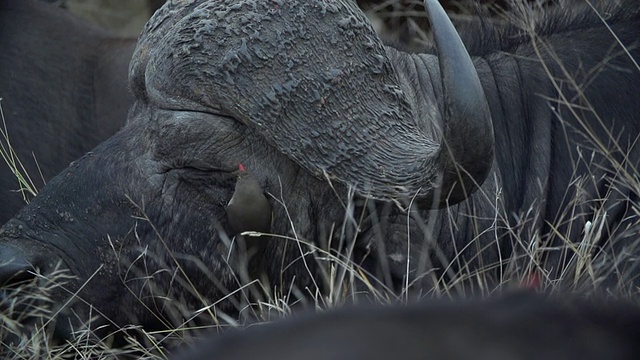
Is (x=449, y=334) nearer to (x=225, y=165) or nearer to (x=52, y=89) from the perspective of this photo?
(x=225, y=165)

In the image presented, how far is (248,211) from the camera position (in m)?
3.67

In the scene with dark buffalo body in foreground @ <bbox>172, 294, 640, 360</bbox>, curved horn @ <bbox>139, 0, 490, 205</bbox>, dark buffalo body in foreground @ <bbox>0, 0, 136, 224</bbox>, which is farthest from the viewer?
dark buffalo body in foreground @ <bbox>0, 0, 136, 224</bbox>

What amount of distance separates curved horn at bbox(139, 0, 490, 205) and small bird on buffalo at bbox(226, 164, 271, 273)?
15 centimetres

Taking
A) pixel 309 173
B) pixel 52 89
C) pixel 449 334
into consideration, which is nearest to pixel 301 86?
pixel 309 173

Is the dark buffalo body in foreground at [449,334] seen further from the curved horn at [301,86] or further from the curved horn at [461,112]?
the curved horn at [301,86]

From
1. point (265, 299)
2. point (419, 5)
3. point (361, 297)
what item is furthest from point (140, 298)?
point (419, 5)

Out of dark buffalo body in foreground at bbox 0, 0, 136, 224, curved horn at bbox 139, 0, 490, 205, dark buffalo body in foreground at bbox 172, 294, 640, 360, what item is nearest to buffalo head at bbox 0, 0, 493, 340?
curved horn at bbox 139, 0, 490, 205

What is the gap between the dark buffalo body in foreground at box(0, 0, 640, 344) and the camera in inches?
144

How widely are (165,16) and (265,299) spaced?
3.33ft

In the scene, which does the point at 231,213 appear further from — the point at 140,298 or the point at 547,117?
the point at 547,117

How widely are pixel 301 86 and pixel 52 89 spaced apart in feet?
8.21

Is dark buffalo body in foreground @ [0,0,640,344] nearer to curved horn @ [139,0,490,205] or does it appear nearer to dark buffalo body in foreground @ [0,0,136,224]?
curved horn @ [139,0,490,205]

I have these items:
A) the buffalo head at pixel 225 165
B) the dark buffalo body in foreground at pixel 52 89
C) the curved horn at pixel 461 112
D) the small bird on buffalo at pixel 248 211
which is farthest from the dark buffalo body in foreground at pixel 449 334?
the dark buffalo body in foreground at pixel 52 89

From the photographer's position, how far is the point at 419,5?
6996 mm
